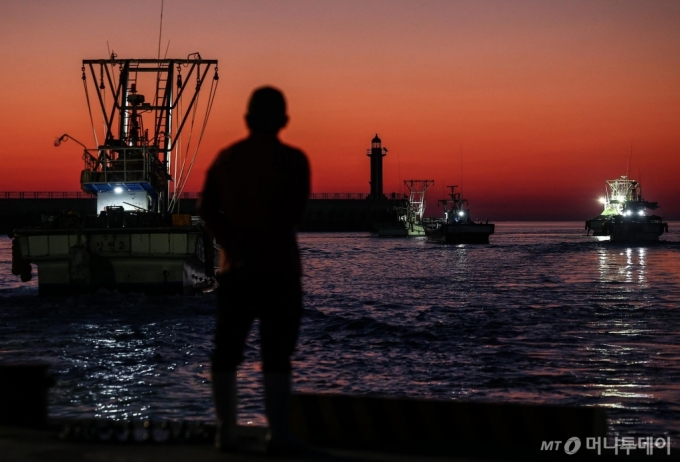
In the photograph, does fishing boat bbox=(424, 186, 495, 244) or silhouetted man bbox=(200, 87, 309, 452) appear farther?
fishing boat bbox=(424, 186, 495, 244)

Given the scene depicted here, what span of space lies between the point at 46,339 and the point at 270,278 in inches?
568

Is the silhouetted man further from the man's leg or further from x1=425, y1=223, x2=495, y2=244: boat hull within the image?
x1=425, y1=223, x2=495, y2=244: boat hull

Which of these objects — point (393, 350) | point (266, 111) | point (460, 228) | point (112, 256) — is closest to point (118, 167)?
point (112, 256)

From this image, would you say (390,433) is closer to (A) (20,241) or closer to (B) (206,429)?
(B) (206,429)

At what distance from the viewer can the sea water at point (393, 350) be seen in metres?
11.6

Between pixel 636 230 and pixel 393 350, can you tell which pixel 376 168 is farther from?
pixel 393 350

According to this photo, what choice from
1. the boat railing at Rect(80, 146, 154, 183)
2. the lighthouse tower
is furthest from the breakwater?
the boat railing at Rect(80, 146, 154, 183)

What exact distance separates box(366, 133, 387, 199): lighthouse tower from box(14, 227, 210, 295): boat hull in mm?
129946

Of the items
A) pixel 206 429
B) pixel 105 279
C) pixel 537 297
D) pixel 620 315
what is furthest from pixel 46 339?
pixel 537 297

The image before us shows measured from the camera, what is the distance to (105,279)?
2562cm

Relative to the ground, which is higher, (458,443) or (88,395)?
(458,443)

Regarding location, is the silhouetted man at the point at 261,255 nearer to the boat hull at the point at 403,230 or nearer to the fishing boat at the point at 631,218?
the fishing boat at the point at 631,218

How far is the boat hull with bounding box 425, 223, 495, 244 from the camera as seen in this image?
11250 cm

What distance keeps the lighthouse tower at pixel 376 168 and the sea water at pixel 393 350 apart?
121865 mm
